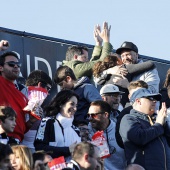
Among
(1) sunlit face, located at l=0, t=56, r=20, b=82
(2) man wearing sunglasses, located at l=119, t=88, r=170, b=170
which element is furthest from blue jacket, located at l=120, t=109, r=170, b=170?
(1) sunlit face, located at l=0, t=56, r=20, b=82

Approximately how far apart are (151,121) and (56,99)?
135 cm

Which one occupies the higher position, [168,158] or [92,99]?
[92,99]

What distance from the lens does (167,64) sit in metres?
18.3

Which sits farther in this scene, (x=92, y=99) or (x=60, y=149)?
(x=92, y=99)

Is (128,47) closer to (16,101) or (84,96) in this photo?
(84,96)

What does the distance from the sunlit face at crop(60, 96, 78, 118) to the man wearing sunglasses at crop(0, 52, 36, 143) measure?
419 millimetres

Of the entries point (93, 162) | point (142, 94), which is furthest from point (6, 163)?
point (142, 94)

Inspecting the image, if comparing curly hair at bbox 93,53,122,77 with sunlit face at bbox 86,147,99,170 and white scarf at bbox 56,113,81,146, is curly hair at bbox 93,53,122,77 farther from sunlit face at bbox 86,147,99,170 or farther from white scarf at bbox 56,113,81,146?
sunlit face at bbox 86,147,99,170

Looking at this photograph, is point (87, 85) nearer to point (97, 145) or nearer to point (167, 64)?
point (97, 145)

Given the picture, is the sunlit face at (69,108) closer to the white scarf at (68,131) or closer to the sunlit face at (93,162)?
the white scarf at (68,131)

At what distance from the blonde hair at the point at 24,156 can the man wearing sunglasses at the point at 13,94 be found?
1173 millimetres

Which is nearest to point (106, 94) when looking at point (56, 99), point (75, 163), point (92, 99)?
point (92, 99)

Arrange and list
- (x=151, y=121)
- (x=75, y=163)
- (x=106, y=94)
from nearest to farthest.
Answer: (x=75, y=163) < (x=151, y=121) < (x=106, y=94)

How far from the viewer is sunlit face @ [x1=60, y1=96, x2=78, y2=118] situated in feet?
42.5
